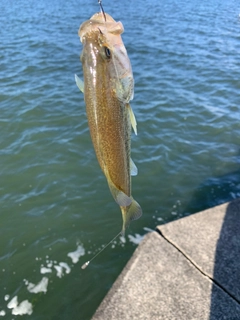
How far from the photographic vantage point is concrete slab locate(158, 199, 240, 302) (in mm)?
3910

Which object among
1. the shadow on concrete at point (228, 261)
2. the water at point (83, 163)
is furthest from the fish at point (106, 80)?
the water at point (83, 163)

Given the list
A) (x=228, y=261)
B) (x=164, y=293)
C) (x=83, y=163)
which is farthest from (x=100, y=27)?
(x=83, y=163)

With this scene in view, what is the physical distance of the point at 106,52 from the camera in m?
1.68

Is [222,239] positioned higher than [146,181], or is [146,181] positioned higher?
[222,239]

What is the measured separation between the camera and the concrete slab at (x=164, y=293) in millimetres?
3559

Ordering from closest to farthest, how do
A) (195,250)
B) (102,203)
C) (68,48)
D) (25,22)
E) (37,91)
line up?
(195,250)
(102,203)
(37,91)
(68,48)
(25,22)

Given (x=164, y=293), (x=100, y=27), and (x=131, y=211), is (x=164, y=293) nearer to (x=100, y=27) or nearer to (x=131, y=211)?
(x=131, y=211)

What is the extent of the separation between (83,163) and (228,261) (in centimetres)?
388

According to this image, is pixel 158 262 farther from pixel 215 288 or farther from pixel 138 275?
pixel 215 288

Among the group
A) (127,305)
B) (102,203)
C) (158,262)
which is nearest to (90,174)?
(102,203)

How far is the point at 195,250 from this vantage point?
14.2 ft

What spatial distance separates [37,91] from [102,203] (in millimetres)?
5461

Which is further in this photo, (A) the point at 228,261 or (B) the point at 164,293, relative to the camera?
(A) the point at 228,261

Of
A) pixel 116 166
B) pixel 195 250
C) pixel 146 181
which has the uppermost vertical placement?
pixel 116 166
